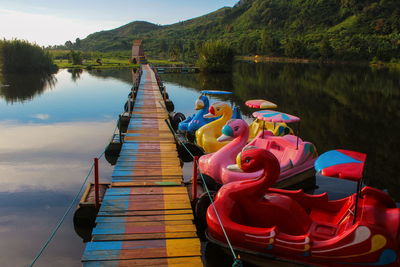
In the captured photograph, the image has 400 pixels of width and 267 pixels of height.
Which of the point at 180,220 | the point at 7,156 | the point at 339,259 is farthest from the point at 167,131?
the point at 339,259

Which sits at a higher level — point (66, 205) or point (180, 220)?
point (180, 220)

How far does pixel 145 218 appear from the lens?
8398 millimetres

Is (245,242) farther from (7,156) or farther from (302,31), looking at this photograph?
(302,31)

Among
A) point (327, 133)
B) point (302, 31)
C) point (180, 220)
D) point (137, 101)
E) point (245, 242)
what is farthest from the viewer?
point (302, 31)

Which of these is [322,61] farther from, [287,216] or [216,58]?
[287,216]

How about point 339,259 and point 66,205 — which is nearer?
point 339,259

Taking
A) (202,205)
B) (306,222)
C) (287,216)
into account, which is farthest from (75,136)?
(306,222)

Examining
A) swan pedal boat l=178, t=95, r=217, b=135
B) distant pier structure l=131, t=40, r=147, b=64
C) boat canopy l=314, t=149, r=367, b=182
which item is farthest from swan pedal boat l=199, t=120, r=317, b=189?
distant pier structure l=131, t=40, r=147, b=64

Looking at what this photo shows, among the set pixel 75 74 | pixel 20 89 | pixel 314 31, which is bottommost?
pixel 20 89

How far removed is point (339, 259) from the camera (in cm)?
684

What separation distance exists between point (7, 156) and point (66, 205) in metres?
6.54

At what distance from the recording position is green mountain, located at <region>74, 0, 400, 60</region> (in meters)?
91.6

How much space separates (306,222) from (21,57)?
6066 cm

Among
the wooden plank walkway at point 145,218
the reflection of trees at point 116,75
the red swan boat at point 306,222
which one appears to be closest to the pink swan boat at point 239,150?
the wooden plank walkway at point 145,218
